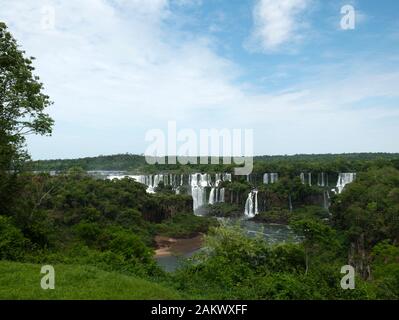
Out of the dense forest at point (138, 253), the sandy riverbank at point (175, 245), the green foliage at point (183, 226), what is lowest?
the sandy riverbank at point (175, 245)

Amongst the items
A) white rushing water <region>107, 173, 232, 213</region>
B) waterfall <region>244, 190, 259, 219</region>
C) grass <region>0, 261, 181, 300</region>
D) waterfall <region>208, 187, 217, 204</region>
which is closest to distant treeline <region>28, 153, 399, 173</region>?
white rushing water <region>107, 173, 232, 213</region>

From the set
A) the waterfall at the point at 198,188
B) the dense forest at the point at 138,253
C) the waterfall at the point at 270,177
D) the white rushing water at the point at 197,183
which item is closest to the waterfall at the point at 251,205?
the white rushing water at the point at 197,183

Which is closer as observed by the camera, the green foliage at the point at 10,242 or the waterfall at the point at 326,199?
the green foliage at the point at 10,242

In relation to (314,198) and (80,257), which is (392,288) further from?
(314,198)

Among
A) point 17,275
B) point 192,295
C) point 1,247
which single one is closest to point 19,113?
point 1,247

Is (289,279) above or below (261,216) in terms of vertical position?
above

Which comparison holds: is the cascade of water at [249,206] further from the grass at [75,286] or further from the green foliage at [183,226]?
the grass at [75,286]
